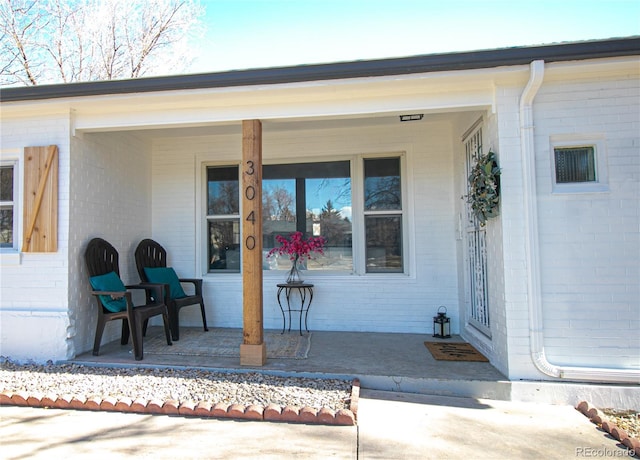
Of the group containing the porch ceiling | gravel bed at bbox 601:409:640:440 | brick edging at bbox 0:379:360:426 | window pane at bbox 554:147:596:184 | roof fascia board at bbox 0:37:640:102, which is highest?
the porch ceiling

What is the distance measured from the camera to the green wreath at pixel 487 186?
3.19 metres

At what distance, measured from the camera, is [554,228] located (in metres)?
3.11

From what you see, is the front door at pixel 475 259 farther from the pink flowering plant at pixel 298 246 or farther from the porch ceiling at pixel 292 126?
the pink flowering plant at pixel 298 246

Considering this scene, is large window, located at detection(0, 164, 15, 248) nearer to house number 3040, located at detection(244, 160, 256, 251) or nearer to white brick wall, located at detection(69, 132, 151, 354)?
white brick wall, located at detection(69, 132, 151, 354)

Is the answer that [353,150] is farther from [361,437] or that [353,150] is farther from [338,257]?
[361,437]

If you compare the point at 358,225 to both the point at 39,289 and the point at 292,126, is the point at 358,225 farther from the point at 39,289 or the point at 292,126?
the point at 39,289

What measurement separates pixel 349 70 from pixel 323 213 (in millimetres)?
2213

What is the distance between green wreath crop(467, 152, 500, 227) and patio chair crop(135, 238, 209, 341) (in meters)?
3.30

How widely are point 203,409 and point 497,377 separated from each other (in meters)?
2.28

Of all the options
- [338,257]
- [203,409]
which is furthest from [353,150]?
[203,409]

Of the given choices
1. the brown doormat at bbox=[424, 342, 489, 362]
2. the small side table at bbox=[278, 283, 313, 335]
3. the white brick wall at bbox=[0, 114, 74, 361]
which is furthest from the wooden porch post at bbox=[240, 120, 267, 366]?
the white brick wall at bbox=[0, 114, 74, 361]

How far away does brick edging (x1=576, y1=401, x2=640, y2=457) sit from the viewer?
7.42 ft

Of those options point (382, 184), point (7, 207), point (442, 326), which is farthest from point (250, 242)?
point (7, 207)

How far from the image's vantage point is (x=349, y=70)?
3.09 m
